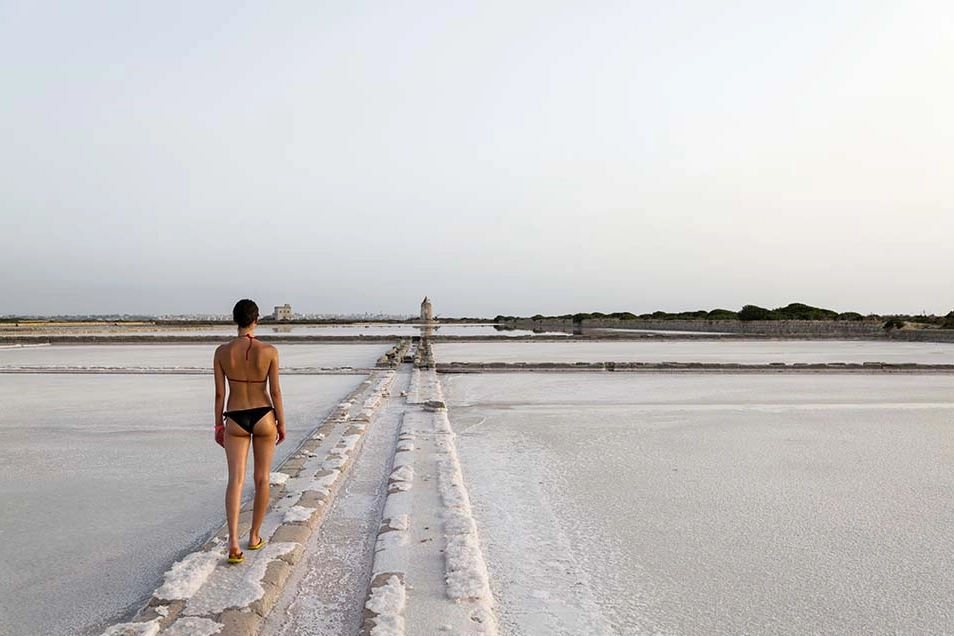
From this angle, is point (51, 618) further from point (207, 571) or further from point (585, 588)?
point (585, 588)

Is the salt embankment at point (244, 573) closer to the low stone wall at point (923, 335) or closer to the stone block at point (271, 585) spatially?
the stone block at point (271, 585)

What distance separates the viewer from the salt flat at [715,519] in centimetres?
257

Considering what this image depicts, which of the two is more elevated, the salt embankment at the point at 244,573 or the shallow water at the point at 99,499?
the salt embankment at the point at 244,573

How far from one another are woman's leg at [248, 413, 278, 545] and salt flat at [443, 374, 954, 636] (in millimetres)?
1182

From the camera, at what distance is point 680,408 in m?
8.30

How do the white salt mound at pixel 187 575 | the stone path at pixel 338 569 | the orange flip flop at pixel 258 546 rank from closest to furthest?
1. the stone path at pixel 338 569
2. the white salt mound at pixel 187 575
3. the orange flip flop at pixel 258 546

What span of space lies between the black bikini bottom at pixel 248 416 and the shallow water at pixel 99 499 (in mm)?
781

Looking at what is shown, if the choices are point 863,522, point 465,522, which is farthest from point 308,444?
point 863,522

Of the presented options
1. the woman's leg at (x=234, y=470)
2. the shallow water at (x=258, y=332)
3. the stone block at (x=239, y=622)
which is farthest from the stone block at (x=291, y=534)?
the shallow water at (x=258, y=332)

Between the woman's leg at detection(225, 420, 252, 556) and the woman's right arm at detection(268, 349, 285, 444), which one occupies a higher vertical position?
the woman's right arm at detection(268, 349, 285, 444)

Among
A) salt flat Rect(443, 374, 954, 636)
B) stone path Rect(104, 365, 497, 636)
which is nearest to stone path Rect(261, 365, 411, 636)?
stone path Rect(104, 365, 497, 636)

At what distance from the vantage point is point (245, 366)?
9.80 feet

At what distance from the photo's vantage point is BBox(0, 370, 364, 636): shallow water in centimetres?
269

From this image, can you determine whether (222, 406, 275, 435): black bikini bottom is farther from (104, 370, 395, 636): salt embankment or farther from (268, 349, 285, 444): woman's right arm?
(104, 370, 395, 636): salt embankment
